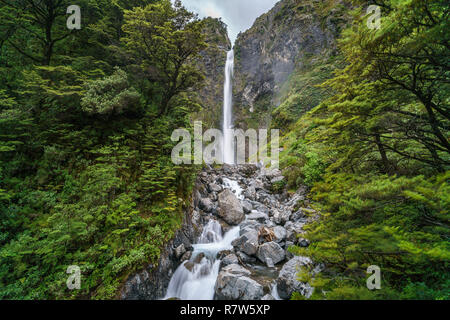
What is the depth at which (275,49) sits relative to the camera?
112ft

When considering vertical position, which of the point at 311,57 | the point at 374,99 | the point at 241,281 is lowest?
the point at 241,281

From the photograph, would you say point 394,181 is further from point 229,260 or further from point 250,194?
point 250,194

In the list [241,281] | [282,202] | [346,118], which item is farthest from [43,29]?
[282,202]

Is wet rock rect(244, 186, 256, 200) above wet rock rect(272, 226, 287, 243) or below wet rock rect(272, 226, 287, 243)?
above

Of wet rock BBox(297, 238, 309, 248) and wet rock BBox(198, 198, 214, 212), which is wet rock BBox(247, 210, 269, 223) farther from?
wet rock BBox(297, 238, 309, 248)

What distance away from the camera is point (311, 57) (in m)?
27.4

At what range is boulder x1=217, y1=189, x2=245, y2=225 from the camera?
9086mm

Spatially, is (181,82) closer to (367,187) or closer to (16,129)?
(16,129)

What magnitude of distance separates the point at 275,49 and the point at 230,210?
3755 centimetres

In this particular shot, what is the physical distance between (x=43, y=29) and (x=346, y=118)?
14107mm

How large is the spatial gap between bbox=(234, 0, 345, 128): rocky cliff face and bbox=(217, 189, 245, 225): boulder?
999 inches

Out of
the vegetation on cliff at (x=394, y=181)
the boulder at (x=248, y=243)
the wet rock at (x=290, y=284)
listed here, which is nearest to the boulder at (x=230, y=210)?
the boulder at (x=248, y=243)

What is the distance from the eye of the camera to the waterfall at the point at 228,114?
3231cm

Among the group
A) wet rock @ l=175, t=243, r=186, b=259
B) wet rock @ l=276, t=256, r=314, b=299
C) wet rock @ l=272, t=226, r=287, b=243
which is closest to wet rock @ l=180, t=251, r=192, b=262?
wet rock @ l=175, t=243, r=186, b=259
